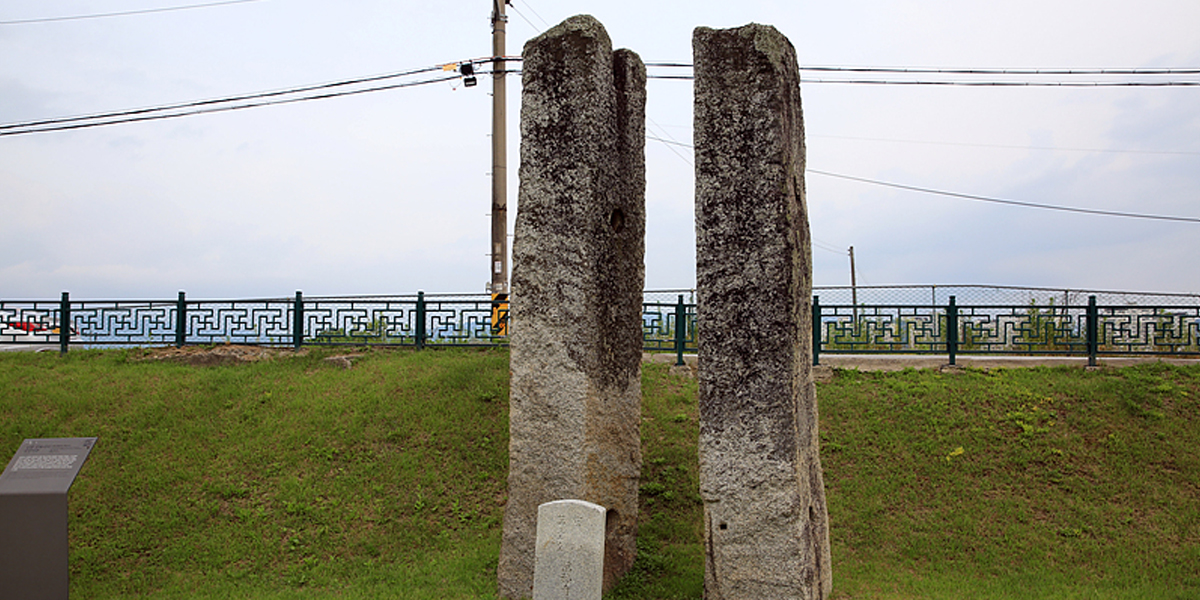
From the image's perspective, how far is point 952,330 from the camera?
11508mm

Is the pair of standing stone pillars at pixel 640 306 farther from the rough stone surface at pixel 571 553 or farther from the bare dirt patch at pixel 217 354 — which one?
the bare dirt patch at pixel 217 354

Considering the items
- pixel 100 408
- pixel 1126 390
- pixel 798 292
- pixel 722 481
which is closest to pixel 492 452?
pixel 722 481

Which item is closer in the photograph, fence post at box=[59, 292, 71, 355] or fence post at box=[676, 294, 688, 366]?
fence post at box=[676, 294, 688, 366]

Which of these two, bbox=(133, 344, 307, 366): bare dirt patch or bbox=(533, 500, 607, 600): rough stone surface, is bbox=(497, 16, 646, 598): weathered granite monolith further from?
bbox=(133, 344, 307, 366): bare dirt patch

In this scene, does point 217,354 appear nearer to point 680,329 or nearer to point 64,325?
point 64,325

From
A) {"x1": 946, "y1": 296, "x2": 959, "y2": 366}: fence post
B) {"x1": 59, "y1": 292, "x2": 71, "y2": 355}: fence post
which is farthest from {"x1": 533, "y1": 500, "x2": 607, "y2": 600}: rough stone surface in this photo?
{"x1": 59, "y1": 292, "x2": 71, "y2": 355}: fence post

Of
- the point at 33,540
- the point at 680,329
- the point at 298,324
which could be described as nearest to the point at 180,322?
the point at 298,324

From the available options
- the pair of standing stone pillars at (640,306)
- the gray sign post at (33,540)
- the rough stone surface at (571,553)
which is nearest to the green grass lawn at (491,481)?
the gray sign post at (33,540)

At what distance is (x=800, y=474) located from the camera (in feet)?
18.1

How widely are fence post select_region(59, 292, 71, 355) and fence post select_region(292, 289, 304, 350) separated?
14.0ft

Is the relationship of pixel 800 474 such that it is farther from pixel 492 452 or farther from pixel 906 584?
pixel 492 452

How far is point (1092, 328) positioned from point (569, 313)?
29.9ft

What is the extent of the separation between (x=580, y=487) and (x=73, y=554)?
18.4 feet

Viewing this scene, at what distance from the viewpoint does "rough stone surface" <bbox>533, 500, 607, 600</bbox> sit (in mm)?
5414
